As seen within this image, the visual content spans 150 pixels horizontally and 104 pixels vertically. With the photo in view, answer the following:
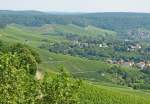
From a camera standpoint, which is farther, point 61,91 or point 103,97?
point 103,97

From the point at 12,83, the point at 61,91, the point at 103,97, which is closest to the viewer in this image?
the point at 12,83

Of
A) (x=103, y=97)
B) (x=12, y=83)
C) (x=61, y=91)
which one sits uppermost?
(x=12, y=83)

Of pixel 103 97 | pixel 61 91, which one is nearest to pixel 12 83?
pixel 61 91

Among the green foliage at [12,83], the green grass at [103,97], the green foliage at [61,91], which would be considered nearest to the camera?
the green foliage at [12,83]

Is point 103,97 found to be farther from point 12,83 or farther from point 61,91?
point 12,83

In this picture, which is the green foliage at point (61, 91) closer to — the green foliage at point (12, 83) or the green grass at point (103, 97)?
the green foliage at point (12, 83)

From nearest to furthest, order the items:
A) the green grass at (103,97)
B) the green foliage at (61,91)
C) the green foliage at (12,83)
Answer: the green foliage at (12,83) < the green foliage at (61,91) < the green grass at (103,97)

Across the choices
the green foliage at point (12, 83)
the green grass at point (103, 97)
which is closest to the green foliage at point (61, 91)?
the green foliage at point (12, 83)

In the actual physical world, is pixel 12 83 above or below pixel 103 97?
above

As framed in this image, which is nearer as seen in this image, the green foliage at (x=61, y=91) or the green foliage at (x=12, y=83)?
the green foliage at (x=12, y=83)

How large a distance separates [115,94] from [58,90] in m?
51.3

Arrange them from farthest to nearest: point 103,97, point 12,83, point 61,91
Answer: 1. point 103,97
2. point 61,91
3. point 12,83

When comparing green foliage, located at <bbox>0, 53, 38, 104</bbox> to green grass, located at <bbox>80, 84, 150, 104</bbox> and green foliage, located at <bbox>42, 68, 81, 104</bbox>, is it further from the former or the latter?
green grass, located at <bbox>80, 84, 150, 104</bbox>

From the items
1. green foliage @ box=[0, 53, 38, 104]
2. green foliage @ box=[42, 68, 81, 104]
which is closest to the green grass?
green foliage @ box=[42, 68, 81, 104]
